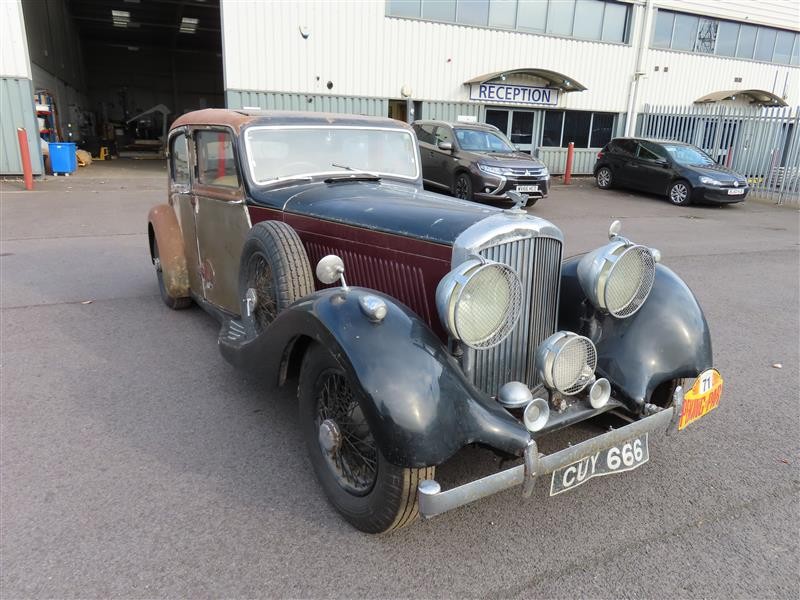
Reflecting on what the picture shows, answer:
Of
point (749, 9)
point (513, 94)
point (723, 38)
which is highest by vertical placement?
point (749, 9)

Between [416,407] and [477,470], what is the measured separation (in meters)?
0.89

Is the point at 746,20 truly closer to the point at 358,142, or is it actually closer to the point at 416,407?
the point at 358,142

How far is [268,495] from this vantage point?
99.0 inches

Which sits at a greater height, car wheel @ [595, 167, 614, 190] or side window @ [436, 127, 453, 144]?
side window @ [436, 127, 453, 144]

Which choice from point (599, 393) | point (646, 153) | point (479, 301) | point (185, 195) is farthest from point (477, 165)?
point (479, 301)

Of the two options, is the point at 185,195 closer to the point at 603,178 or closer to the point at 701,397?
the point at 701,397

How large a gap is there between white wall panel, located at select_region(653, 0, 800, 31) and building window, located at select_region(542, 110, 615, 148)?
13.0 ft

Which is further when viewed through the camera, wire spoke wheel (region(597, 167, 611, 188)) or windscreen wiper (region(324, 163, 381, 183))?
wire spoke wheel (region(597, 167, 611, 188))

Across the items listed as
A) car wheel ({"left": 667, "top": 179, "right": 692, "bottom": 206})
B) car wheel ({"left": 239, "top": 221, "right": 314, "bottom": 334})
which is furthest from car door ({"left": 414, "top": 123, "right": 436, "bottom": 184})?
car wheel ({"left": 239, "top": 221, "right": 314, "bottom": 334})

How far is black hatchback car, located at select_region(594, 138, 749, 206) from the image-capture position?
1284 centimetres

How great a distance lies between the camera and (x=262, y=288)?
321 centimetres

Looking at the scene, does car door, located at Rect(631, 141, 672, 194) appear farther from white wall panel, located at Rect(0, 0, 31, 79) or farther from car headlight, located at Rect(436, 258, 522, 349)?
white wall panel, located at Rect(0, 0, 31, 79)

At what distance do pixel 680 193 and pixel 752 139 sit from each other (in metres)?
4.27

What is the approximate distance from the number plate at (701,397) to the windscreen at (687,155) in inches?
493
